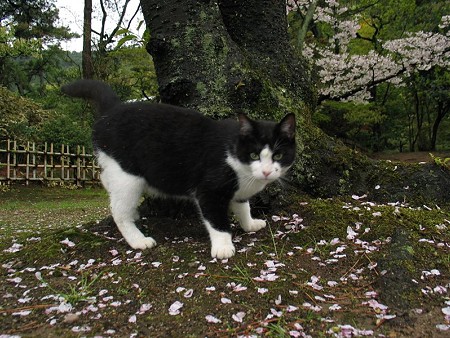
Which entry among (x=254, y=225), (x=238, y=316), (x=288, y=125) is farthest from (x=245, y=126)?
(x=238, y=316)

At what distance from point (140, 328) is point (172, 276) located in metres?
0.50

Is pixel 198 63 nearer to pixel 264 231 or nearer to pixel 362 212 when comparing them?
pixel 264 231

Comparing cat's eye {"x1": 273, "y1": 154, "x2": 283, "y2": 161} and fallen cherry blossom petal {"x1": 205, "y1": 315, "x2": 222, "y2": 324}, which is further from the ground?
cat's eye {"x1": 273, "y1": 154, "x2": 283, "y2": 161}

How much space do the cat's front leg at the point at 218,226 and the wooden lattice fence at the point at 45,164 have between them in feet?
40.5

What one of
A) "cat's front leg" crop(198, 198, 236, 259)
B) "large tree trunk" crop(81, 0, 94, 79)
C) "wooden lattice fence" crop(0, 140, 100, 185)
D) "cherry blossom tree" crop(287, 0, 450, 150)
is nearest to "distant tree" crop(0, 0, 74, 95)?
"large tree trunk" crop(81, 0, 94, 79)

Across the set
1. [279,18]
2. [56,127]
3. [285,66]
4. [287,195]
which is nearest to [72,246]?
[287,195]

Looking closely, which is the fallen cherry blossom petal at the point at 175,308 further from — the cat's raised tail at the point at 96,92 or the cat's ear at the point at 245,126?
the cat's raised tail at the point at 96,92

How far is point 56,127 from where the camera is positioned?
16.8 metres

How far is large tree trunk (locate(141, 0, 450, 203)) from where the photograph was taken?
3.54 metres

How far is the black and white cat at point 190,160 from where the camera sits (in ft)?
9.22

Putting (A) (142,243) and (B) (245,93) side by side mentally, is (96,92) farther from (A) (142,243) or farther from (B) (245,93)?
(A) (142,243)

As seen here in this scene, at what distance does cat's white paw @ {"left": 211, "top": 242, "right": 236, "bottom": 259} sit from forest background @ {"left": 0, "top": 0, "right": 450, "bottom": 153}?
862 centimetres

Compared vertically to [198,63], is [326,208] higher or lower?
lower

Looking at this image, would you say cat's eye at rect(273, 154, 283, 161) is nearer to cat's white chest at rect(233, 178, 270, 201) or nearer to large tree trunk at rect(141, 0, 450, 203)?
cat's white chest at rect(233, 178, 270, 201)
